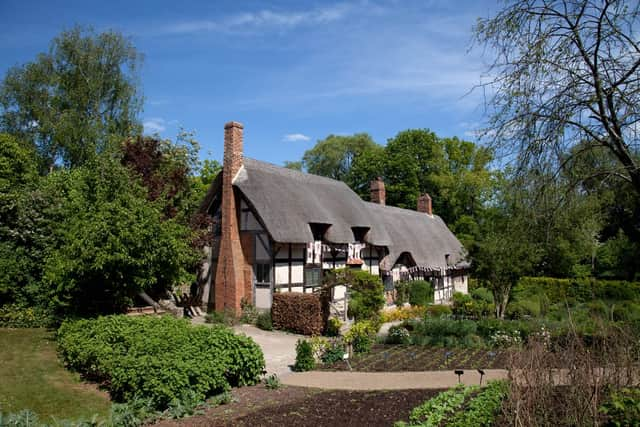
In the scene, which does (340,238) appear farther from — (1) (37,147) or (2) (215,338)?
(1) (37,147)

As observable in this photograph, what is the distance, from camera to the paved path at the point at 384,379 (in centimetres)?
946

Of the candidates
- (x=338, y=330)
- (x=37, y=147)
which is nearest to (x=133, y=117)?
(x=37, y=147)

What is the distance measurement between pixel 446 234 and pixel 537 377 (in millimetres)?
27661

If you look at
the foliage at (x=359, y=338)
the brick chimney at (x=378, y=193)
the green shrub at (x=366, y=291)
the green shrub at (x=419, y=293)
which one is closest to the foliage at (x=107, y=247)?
the foliage at (x=359, y=338)

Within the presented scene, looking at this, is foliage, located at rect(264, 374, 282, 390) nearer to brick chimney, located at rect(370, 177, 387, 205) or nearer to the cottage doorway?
the cottage doorway

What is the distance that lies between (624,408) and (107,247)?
34.7ft

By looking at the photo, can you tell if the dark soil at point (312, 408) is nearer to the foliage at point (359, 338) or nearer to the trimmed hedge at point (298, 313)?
the foliage at point (359, 338)

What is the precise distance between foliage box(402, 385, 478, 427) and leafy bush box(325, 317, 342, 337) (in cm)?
816

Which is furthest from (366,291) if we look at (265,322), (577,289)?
(577,289)

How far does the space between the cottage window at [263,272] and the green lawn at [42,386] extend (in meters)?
7.63

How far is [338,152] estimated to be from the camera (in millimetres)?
48281

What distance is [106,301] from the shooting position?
13469 mm

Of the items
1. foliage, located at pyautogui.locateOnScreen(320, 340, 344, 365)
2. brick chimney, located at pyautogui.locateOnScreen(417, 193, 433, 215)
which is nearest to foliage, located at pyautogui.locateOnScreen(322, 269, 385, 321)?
foliage, located at pyautogui.locateOnScreen(320, 340, 344, 365)

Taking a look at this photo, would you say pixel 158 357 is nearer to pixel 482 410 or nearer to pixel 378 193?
pixel 482 410
